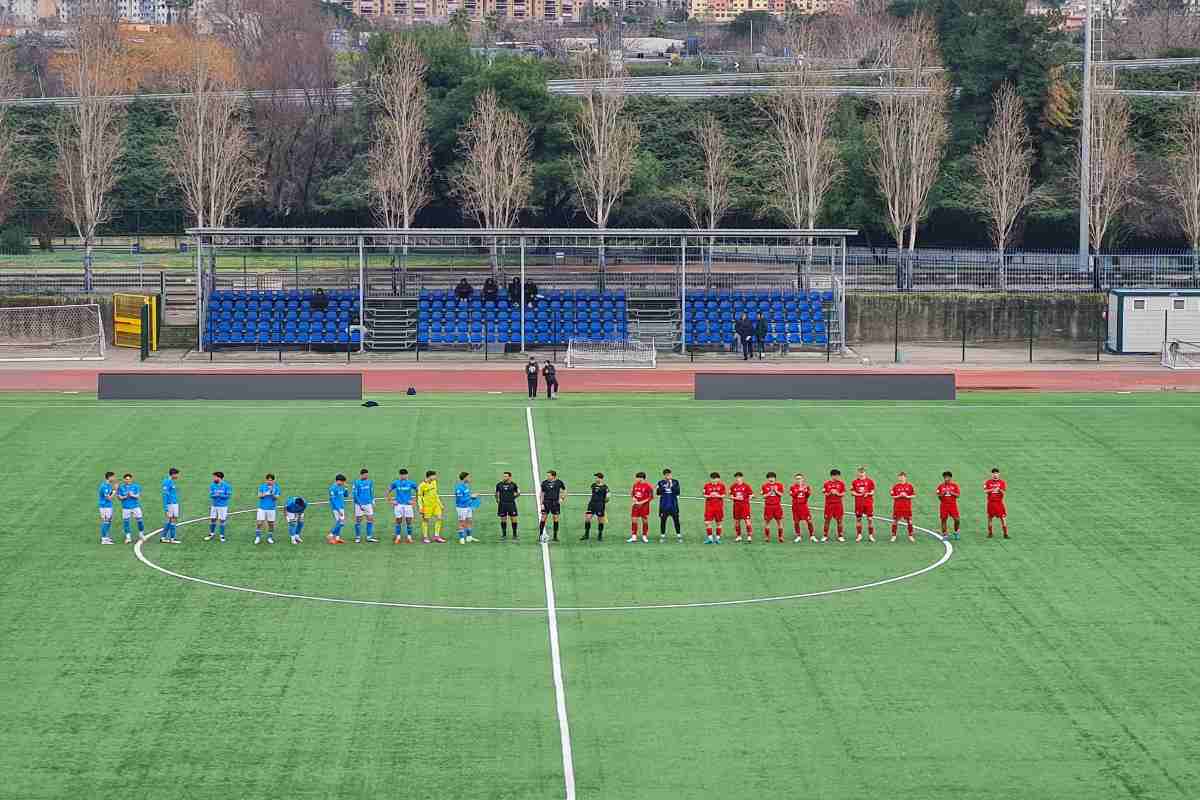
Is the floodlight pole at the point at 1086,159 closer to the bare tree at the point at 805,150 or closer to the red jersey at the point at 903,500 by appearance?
the bare tree at the point at 805,150

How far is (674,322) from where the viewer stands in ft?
201

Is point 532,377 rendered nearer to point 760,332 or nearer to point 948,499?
point 760,332

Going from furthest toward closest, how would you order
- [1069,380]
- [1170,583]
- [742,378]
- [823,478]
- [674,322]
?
[674,322]
[1069,380]
[742,378]
[823,478]
[1170,583]

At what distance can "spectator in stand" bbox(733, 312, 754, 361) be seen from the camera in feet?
192

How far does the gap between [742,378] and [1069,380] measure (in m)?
11.7

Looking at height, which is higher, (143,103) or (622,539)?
(143,103)

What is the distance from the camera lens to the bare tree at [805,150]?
76438 mm

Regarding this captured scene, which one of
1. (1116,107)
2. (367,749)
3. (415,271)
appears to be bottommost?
(367,749)

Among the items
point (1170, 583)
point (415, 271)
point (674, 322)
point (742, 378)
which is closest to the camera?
point (1170, 583)

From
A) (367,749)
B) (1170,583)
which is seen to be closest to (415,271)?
(1170,583)

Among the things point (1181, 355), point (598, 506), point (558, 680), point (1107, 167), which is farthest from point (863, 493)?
point (1107, 167)

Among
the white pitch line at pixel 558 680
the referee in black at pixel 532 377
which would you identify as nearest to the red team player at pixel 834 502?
the white pitch line at pixel 558 680

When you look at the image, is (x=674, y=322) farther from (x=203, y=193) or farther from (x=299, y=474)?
(x=203, y=193)

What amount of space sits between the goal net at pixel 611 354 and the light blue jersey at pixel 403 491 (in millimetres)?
24384
